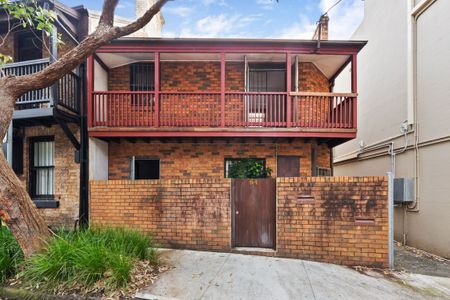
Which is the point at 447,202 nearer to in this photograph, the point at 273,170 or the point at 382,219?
the point at 382,219

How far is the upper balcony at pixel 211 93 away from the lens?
6.84m

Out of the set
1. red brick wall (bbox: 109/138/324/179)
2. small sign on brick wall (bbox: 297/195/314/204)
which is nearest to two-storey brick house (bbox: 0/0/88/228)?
red brick wall (bbox: 109/138/324/179)

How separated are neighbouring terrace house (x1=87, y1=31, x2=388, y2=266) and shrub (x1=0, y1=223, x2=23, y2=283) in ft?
5.01

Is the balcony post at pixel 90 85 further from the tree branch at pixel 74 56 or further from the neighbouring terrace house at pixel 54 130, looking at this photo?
the tree branch at pixel 74 56

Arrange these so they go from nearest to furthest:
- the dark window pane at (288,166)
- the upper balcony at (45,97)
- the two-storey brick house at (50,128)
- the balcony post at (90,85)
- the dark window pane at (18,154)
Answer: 1. the upper balcony at (45,97)
2. the two-storey brick house at (50,128)
3. the balcony post at (90,85)
4. the dark window pane at (18,154)
5. the dark window pane at (288,166)

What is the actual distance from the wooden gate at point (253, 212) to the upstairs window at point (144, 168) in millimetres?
3365

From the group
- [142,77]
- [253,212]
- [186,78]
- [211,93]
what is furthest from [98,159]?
[253,212]

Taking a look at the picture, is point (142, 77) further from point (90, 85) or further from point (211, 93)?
point (211, 93)

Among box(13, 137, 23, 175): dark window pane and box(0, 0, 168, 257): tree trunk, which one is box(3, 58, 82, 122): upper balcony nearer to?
box(13, 137, 23, 175): dark window pane

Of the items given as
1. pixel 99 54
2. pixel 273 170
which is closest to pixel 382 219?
pixel 273 170

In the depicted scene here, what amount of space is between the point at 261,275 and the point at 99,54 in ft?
23.1

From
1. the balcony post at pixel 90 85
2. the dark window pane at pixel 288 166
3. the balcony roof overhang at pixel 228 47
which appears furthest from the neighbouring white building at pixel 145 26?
the dark window pane at pixel 288 166

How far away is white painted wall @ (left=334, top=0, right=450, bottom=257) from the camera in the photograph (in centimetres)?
616

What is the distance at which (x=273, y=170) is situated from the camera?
7598 mm
